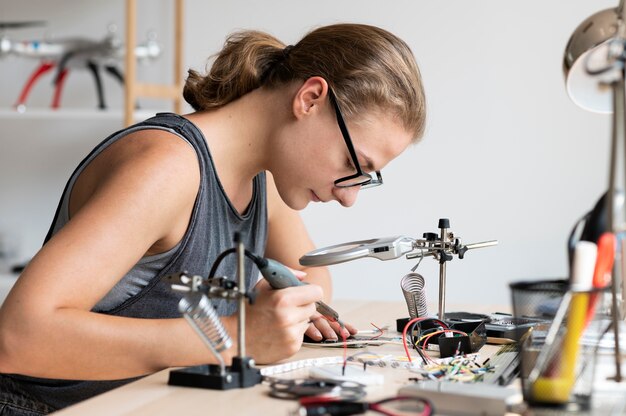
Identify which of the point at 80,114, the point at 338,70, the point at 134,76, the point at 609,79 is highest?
the point at 134,76

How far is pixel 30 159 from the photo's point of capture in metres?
3.23

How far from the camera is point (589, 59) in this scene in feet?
3.26

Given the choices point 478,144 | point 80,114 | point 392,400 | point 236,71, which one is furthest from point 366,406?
point 80,114

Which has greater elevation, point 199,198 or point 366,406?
point 199,198

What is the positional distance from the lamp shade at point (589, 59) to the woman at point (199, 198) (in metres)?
0.42

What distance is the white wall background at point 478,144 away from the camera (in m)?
2.76

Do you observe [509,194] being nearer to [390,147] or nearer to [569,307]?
[390,147]

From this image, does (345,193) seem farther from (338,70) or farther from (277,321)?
(277,321)

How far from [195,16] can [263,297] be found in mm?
2148

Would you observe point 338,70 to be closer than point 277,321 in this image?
No

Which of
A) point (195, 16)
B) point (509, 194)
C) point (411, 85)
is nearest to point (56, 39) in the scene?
point (195, 16)

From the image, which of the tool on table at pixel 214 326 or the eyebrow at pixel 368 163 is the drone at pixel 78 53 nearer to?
the eyebrow at pixel 368 163

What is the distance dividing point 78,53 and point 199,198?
180 centimetres

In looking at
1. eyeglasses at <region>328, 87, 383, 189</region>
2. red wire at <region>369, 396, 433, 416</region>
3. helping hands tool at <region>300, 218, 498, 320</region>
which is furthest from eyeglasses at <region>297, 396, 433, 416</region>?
eyeglasses at <region>328, 87, 383, 189</region>
